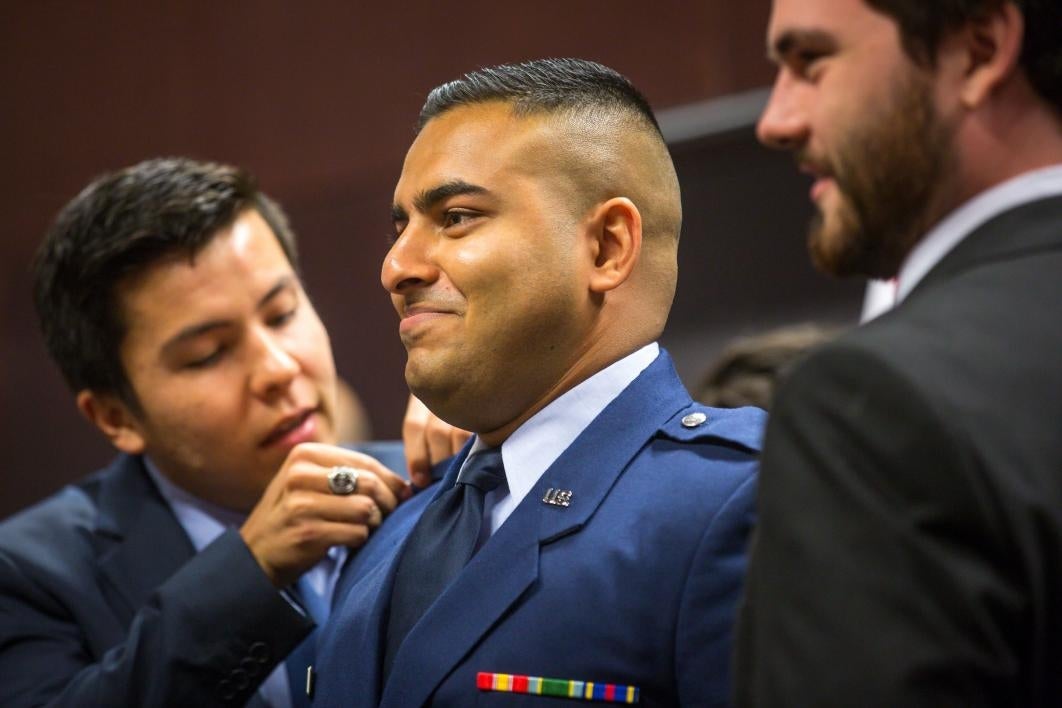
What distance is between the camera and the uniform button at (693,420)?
49.0 inches

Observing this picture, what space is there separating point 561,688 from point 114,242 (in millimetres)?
1064

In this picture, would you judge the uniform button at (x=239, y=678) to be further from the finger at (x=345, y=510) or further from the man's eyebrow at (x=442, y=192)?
the man's eyebrow at (x=442, y=192)

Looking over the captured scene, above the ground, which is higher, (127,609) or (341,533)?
(341,533)

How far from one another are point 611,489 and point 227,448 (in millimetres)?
796

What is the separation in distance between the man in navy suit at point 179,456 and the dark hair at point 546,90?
479 millimetres

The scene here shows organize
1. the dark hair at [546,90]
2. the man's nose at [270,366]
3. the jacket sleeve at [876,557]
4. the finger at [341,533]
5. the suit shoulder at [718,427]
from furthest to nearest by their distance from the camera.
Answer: the man's nose at [270,366] → the finger at [341,533] → the dark hair at [546,90] → the suit shoulder at [718,427] → the jacket sleeve at [876,557]

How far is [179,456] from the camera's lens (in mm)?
1878

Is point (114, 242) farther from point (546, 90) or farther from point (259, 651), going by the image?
point (546, 90)

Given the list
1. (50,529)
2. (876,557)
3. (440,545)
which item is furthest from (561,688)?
(50,529)

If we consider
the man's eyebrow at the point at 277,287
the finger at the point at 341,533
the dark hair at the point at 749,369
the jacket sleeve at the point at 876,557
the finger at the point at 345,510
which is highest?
the jacket sleeve at the point at 876,557

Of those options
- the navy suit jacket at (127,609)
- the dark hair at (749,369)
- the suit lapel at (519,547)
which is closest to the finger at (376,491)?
the navy suit jacket at (127,609)

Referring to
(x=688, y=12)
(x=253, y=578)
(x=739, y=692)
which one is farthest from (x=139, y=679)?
(x=688, y=12)

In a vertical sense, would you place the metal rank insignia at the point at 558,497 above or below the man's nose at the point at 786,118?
below

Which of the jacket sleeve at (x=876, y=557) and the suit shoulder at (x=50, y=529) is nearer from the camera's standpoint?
the jacket sleeve at (x=876, y=557)
